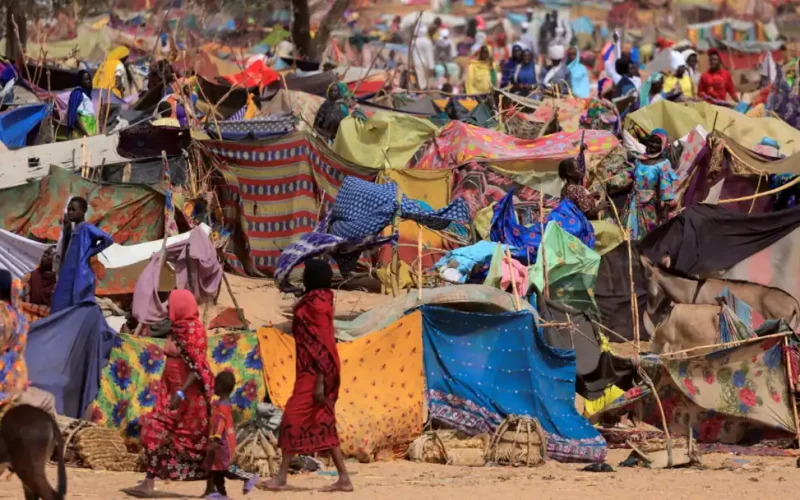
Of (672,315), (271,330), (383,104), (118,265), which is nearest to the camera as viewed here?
(271,330)

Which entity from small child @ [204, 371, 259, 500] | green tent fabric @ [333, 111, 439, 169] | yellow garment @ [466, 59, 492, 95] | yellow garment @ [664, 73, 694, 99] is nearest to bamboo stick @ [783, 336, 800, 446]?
small child @ [204, 371, 259, 500]

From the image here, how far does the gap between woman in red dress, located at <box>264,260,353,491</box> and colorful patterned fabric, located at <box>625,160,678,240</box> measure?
723 cm

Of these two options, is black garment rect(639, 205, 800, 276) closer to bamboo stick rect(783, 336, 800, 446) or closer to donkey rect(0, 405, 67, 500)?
bamboo stick rect(783, 336, 800, 446)

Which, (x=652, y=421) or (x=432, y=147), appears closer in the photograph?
(x=652, y=421)

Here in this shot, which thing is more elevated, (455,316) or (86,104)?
(86,104)

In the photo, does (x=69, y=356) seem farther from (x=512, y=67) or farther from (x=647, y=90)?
(x=512, y=67)

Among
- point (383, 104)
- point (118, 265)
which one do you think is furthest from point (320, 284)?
point (383, 104)

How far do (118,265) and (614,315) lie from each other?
406cm

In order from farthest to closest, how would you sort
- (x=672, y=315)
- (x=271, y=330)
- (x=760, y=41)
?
(x=760, y=41) < (x=672, y=315) < (x=271, y=330)

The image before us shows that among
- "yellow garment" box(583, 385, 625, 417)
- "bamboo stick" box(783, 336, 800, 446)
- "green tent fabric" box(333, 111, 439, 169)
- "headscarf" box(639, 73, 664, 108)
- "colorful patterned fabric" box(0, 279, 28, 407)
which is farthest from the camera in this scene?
"headscarf" box(639, 73, 664, 108)

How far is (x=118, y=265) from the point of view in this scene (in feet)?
41.5

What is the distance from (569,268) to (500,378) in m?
2.28

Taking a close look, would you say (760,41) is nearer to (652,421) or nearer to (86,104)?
(86,104)

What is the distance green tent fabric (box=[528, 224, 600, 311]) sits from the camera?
1238 centimetres
